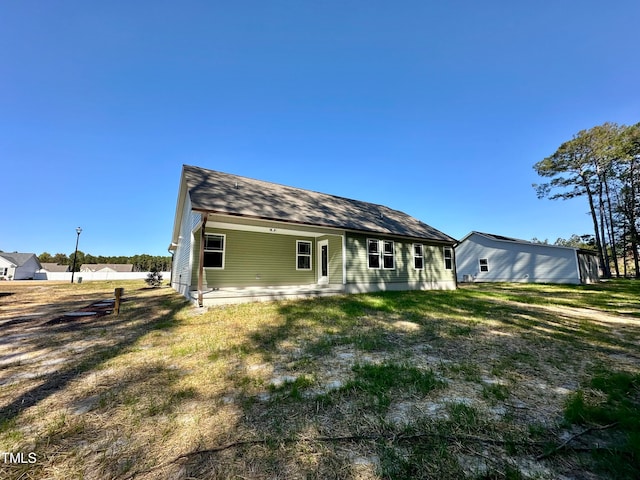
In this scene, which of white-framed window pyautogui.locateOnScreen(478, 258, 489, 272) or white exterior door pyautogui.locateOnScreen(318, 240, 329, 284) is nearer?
white exterior door pyautogui.locateOnScreen(318, 240, 329, 284)

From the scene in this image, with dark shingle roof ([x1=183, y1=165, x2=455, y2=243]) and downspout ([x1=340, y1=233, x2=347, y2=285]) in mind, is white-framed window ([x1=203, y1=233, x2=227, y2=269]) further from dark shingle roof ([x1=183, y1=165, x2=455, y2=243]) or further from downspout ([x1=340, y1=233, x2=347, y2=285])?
downspout ([x1=340, y1=233, x2=347, y2=285])

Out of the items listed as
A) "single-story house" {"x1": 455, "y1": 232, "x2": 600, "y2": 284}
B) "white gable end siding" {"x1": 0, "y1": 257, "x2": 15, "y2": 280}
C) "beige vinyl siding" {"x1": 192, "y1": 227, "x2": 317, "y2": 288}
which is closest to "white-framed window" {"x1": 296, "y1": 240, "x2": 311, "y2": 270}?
"beige vinyl siding" {"x1": 192, "y1": 227, "x2": 317, "y2": 288}

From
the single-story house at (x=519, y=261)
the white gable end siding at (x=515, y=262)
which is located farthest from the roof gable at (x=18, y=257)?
the white gable end siding at (x=515, y=262)

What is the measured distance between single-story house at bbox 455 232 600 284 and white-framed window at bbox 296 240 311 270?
16.3 m

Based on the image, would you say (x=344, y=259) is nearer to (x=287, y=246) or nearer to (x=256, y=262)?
(x=287, y=246)

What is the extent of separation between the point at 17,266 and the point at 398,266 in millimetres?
55491

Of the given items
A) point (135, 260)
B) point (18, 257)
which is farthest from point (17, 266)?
point (135, 260)

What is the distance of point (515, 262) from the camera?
2230 centimetres

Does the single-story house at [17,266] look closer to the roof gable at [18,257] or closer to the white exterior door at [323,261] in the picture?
the roof gable at [18,257]

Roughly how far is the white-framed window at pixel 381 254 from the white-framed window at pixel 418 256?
1.66 meters

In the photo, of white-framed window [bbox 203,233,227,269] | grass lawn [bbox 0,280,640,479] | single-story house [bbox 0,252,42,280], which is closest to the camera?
grass lawn [bbox 0,280,640,479]

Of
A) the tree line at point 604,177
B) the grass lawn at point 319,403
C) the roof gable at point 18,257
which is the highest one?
the tree line at point 604,177

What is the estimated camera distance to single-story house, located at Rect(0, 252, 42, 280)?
37.6 meters

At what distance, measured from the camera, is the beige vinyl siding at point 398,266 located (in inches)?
467
